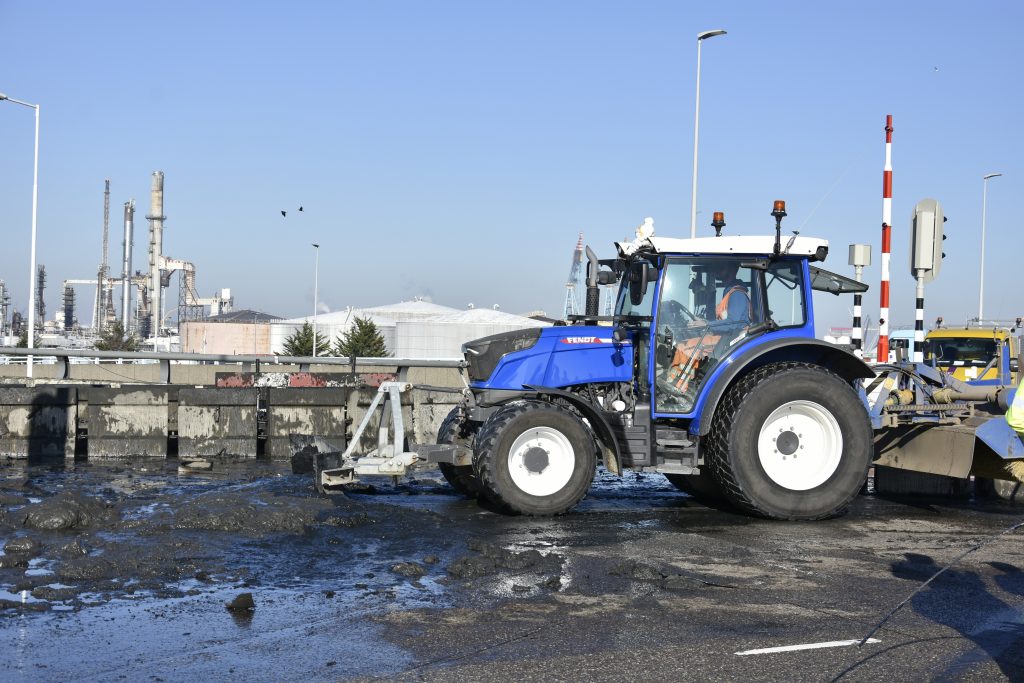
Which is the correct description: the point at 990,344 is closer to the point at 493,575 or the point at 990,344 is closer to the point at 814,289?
the point at 814,289

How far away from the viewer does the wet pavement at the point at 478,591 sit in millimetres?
4840

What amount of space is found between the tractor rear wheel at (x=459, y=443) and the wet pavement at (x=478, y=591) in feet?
1.70

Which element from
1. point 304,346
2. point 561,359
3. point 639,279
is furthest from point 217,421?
point 304,346

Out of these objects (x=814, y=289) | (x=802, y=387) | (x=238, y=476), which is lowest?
(x=238, y=476)

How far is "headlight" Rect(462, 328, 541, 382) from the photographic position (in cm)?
937

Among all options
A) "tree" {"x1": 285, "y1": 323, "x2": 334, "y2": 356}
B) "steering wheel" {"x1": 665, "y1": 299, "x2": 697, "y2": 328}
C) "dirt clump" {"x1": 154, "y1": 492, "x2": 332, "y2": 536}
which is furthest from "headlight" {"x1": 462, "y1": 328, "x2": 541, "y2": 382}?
"tree" {"x1": 285, "y1": 323, "x2": 334, "y2": 356}

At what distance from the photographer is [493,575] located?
6.63 meters

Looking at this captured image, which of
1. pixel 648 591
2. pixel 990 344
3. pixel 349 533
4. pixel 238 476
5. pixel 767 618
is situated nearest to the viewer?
pixel 767 618

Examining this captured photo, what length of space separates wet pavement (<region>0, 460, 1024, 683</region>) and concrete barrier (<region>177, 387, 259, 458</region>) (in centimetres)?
357

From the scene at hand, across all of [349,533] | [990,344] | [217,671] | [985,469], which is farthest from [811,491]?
[990,344]

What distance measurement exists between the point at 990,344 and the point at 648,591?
1972 cm

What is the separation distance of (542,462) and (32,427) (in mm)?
7415

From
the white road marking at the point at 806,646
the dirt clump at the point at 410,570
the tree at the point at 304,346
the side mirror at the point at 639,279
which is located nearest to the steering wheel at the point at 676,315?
the side mirror at the point at 639,279

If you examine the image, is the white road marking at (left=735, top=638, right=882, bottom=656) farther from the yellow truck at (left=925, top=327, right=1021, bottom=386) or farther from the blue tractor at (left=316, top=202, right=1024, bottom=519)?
the yellow truck at (left=925, top=327, right=1021, bottom=386)
